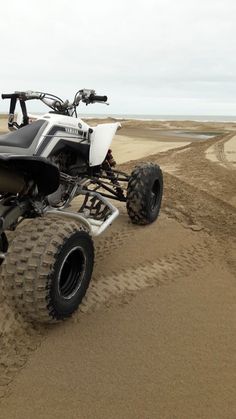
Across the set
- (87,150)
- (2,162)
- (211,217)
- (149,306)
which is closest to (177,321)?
(149,306)

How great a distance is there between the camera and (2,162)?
8.54ft

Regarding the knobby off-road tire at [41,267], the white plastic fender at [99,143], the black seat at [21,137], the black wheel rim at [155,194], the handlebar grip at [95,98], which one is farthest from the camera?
the black wheel rim at [155,194]

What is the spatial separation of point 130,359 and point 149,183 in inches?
98.1

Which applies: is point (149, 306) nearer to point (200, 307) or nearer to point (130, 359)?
point (200, 307)

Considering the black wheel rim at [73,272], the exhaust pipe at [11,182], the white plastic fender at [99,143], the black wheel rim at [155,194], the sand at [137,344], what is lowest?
the sand at [137,344]

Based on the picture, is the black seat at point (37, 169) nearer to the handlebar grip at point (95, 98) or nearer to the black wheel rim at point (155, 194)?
the handlebar grip at point (95, 98)

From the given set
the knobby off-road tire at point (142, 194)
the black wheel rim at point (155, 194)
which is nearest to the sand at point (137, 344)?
the knobby off-road tire at point (142, 194)

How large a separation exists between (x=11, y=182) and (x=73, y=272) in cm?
74

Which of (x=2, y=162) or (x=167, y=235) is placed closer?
(x=2, y=162)

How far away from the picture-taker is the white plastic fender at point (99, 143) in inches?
163

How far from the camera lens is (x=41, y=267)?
7.97ft

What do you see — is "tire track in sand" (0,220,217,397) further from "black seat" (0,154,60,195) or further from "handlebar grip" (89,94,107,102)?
"handlebar grip" (89,94,107,102)

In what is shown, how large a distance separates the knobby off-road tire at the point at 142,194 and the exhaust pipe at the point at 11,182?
6.17 feet

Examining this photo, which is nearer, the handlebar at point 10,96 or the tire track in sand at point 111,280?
the tire track in sand at point 111,280
